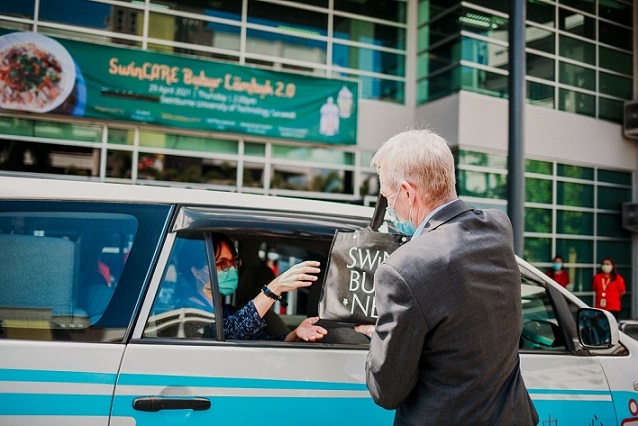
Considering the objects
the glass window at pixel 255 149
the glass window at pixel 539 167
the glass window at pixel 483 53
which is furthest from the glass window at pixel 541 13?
the glass window at pixel 255 149

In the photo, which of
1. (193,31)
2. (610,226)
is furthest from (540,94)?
(193,31)

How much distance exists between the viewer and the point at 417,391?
1.52 meters

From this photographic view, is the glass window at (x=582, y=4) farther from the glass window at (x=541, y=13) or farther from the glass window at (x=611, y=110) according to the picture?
the glass window at (x=611, y=110)

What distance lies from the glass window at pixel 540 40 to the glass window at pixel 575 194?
3298 millimetres

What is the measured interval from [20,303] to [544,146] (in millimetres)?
12312

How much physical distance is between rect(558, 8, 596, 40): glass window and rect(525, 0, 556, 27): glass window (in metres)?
0.27

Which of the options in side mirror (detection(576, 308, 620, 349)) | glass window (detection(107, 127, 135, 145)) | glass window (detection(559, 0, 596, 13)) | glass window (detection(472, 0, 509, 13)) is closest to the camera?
side mirror (detection(576, 308, 620, 349))

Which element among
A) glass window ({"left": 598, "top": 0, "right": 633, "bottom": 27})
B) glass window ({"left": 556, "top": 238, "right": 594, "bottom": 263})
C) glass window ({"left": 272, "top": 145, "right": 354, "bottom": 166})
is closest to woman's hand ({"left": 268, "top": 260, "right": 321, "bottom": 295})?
glass window ({"left": 272, "top": 145, "right": 354, "bottom": 166})

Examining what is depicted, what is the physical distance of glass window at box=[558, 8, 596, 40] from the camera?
1337cm

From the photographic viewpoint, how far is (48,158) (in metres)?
9.84

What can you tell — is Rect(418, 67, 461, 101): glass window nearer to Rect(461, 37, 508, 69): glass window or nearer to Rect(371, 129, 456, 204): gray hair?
Rect(461, 37, 508, 69): glass window

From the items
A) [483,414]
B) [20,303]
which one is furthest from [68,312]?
[483,414]

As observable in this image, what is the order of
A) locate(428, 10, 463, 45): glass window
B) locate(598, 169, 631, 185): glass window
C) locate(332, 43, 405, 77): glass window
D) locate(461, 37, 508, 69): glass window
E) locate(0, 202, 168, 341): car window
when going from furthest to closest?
1. locate(598, 169, 631, 185): glass window
2. locate(332, 43, 405, 77): glass window
3. locate(428, 10, 463, 45): glass window
4. locate(461, 37, 508, 69): glass window
5. locate(0, 202, 168, 341): car window

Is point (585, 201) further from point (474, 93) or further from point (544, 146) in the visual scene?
point (474, 93)
